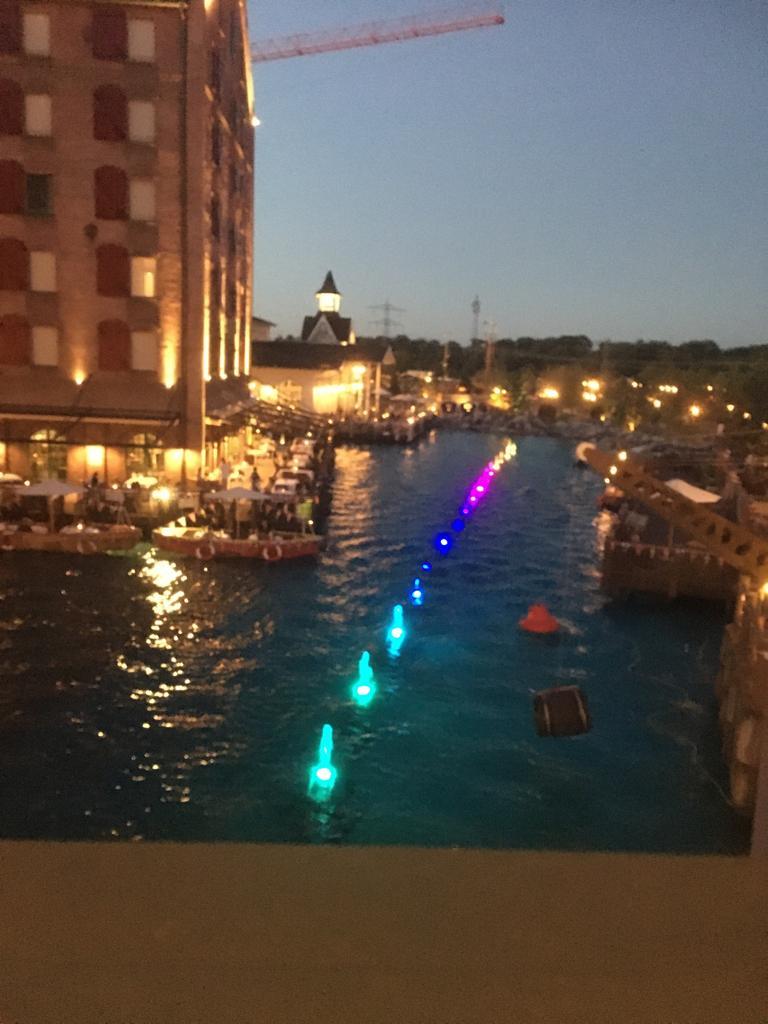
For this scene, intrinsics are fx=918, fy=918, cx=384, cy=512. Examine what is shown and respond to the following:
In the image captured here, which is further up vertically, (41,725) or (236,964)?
(236,964)

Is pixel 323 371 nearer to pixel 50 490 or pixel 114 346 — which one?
pixel 114 346

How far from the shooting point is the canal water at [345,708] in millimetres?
14500

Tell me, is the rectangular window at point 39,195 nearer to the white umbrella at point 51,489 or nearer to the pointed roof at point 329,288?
the white umbrella at point 51,489

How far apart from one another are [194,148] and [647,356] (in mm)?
127334

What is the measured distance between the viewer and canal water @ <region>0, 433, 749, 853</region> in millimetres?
14500

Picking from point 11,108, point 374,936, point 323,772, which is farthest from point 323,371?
point 374,936

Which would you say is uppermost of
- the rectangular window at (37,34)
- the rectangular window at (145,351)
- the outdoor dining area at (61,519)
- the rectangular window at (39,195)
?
the rectangular window at (37,34)

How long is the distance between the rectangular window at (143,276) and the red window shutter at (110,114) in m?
4.34

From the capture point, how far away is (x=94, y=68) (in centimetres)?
3331

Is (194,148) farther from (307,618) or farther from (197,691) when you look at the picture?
(197,691)

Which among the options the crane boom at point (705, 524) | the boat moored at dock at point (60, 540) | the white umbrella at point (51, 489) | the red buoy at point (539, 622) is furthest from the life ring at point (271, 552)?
the crane boom at point (705, 524)

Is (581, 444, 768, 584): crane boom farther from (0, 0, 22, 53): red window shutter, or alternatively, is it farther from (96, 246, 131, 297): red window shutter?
(0, 0, 22, 53): red window shutter

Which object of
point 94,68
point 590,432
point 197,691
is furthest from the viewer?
point 590,432

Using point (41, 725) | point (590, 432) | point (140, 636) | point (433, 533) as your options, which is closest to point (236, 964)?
point (41, 725)
